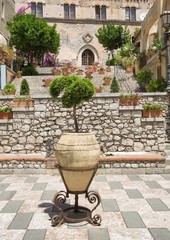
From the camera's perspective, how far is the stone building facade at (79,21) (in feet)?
109

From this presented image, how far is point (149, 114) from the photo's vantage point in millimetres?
9016

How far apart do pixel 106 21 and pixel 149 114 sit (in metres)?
28.3

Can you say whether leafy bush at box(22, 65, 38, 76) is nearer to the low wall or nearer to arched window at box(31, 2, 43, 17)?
arched window at box(31, 2, 43, 17)

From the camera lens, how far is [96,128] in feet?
30.5

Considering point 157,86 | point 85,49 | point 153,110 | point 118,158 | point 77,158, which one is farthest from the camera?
point 85,49

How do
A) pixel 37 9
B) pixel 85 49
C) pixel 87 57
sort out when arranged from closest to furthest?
1. pixel 85 49
2. pixel 37 9
3. pixel 87 57

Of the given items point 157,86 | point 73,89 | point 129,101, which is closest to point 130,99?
point 129,101

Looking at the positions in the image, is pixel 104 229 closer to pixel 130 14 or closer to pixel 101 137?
pixel 101 137

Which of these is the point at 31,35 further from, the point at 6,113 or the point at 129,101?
the point at 129,101

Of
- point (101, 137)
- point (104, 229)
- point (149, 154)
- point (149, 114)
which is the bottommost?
point (104, 229)

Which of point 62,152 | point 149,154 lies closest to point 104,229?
point 62,152

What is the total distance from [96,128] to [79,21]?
27.8 metres

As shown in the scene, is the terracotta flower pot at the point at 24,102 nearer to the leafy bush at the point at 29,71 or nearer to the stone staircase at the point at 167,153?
the stone staircase at the point at 167,153

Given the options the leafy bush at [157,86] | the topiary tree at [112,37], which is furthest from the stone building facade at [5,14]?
the leafy bush at [157,86]
